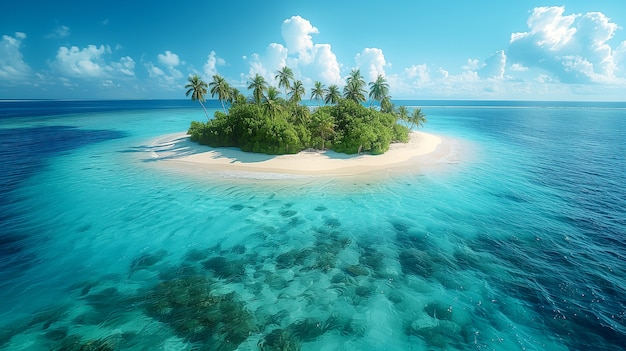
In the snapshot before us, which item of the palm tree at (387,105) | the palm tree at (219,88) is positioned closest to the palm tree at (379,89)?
the palm tree at (387,105)

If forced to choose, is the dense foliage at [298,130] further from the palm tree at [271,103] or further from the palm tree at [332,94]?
the palm tree at [332,94]

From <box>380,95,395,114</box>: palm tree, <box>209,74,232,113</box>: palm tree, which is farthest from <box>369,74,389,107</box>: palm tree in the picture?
<box>209,74,232,113</box>: palm tree

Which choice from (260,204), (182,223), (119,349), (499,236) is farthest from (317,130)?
(119,349)

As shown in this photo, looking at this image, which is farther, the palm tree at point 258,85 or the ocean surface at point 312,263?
the palm tree at point 258,85

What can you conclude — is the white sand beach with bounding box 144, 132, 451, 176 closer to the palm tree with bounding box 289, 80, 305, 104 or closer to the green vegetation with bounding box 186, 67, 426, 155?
the green vegetation with bounding box 186, 67, 426, 155

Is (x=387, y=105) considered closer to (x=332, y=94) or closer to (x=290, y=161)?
(x=332, y=94)

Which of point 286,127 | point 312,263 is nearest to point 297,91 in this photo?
point 286,127

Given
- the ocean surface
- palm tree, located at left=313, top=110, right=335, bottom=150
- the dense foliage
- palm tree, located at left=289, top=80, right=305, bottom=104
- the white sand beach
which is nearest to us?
the ocean surface

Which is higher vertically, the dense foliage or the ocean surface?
the dense foliage
